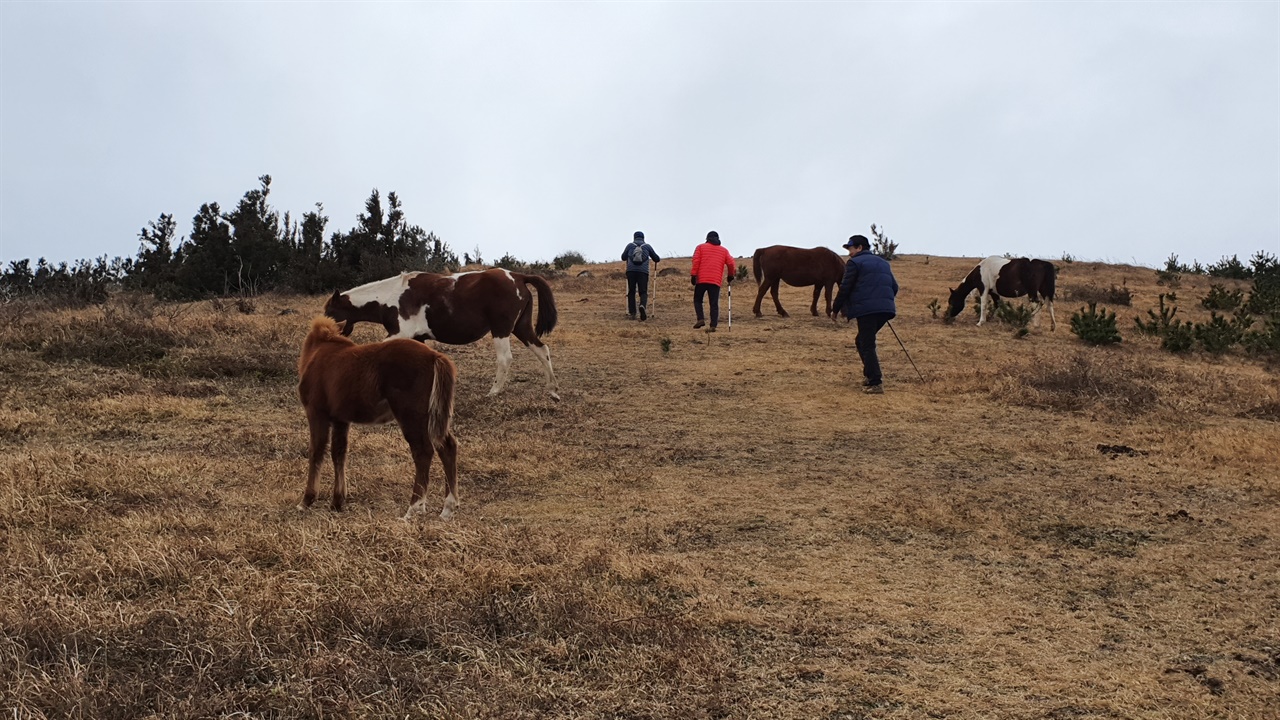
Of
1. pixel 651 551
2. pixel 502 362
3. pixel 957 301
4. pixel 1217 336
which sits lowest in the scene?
pixel 651 551

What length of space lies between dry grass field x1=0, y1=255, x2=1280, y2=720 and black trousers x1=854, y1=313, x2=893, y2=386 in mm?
448

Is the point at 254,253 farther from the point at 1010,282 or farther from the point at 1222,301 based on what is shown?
the point at 1222,301

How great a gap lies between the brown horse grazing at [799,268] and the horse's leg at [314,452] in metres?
12.7

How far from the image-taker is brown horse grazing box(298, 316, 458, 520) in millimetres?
5434

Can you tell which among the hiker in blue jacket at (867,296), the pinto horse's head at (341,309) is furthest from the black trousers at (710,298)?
the pinto horse's head at (341,309)

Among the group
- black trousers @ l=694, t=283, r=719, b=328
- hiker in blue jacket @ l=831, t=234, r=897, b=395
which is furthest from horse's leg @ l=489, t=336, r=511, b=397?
black trousers @ l=694, t=283, r=719, b=328

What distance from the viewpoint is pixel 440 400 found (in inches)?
216

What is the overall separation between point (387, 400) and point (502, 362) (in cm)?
517

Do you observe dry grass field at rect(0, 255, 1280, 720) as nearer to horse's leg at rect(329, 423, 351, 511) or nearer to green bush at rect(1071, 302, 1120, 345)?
horse's leg at rect(329, 423, 351, 511)

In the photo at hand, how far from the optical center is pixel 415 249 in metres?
22.6

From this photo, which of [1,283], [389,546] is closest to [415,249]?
[1,283]

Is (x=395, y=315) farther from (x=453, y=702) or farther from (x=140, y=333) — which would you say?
(x=453, y=702)

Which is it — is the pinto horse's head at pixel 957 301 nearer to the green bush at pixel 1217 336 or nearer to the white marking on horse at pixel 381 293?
the green bush at pixel 1217 336

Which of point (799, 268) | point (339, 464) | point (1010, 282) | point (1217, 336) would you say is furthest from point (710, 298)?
point (339, 464)
